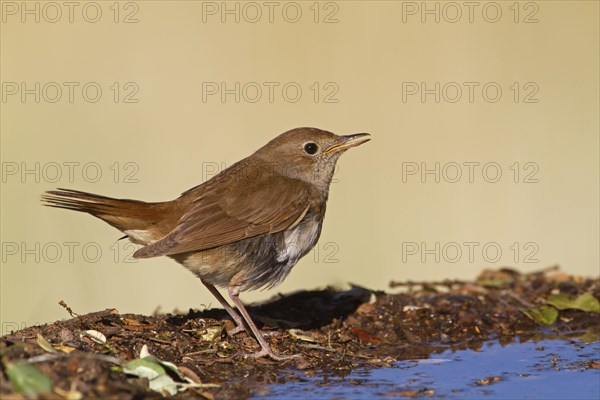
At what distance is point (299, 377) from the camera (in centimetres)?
489

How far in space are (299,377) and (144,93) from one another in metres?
5.93

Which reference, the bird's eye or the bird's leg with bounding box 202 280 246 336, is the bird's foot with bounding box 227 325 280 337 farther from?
the bird's eye

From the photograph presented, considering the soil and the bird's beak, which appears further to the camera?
→ the bird's beak

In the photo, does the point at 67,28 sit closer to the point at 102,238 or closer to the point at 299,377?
the point at 102,238

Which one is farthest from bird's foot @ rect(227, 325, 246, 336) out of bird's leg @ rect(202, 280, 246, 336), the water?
the water

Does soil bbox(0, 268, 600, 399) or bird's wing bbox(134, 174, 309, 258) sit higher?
bird's wing bbox(134, 174, 309, 258)

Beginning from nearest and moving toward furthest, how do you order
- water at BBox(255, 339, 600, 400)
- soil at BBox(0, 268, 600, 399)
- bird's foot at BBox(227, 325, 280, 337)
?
soil at BBox(0, 268, 600, 399), water at BBox(255, 339, 600, 400), bird's foot at BBox(227, 325, 280, 337)

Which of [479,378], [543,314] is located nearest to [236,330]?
[479,378]

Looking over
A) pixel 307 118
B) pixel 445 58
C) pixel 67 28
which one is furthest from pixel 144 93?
pixel 445 58

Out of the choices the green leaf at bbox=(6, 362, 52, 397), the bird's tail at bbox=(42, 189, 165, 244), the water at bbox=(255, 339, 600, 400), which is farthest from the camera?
the bird's tail at bbox=(42, 189, 165, 244)

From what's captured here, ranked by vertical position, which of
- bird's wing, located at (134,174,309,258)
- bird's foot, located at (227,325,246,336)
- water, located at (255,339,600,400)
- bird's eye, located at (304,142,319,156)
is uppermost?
bird's eye, located at (304,142,319,156)

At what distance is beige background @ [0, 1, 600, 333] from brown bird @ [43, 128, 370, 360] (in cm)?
269

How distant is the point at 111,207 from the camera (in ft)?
Answer: 19.4

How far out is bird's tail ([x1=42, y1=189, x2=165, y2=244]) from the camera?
5.68m
